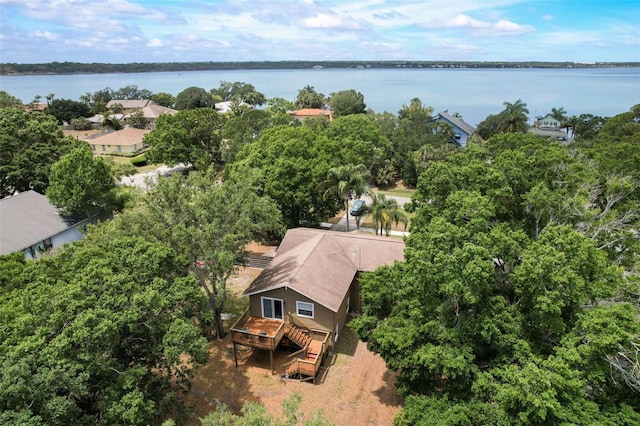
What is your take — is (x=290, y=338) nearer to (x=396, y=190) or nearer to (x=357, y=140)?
(x=357, y=140)

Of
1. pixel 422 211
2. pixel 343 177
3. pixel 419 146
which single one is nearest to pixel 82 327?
pixel 422 211

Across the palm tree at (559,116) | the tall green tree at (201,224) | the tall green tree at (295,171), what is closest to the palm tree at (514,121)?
the palm tree at (559,116)

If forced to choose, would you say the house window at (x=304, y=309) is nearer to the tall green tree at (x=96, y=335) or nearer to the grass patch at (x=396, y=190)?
the tall green tree at (x=96, y=335)

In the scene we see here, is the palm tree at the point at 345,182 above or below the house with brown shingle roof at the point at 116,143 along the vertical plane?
above

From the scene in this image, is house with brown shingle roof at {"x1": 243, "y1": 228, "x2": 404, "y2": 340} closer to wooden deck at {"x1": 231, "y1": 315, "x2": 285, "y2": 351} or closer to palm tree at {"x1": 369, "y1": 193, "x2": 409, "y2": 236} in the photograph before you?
wooden deck at {"x1": 231, "y1": 315, "x2": 285, "y2": 351}

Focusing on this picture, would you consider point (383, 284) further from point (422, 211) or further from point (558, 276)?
point (558, 276)

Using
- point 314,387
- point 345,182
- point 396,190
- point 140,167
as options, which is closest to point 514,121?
point 396,190

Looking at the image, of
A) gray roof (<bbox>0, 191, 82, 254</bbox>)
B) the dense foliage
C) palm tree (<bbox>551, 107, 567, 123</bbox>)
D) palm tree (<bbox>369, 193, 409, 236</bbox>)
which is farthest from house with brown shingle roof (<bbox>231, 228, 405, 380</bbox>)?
palm tree (<bbox>551, 107, 567, 123</bbox>)
